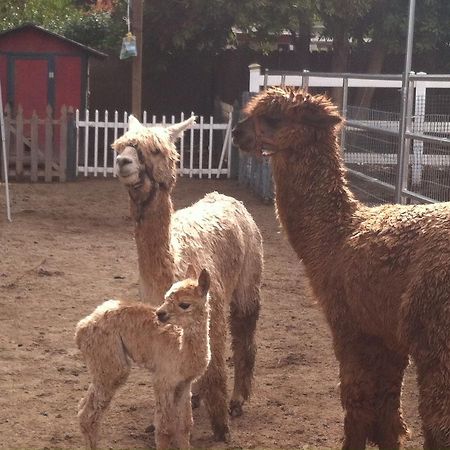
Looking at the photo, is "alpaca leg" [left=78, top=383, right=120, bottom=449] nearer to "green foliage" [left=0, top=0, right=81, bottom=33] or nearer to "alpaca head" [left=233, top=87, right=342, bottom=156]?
"alpaca head" [left=233, top=87, right=342, bottom=156]

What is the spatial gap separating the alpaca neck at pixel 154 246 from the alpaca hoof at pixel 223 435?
37.0 inches

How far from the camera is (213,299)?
210 inches

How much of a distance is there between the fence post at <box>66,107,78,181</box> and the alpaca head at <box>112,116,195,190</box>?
11220 mm

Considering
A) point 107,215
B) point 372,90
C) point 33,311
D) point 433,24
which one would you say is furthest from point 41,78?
point 33,311

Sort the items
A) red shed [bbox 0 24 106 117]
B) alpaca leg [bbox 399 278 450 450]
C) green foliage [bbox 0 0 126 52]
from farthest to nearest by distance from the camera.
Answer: green foliage [bbox 0 0 126 52] < red shed [bbox 0 24 106 117] < alpaca leg [bbox 399 278 450 450]

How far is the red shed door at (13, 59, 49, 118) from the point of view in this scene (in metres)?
17.4

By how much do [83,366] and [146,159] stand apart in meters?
2.11

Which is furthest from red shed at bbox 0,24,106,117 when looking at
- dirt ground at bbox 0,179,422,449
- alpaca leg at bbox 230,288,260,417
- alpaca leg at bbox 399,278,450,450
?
alpaca leg at bbox 399,278,450,450

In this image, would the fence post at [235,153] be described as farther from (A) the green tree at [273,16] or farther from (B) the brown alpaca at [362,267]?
(B) the brown alpaca at [362,267]

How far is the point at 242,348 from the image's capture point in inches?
240

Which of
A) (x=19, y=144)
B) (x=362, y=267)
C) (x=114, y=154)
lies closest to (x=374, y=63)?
(x=114, y=154)

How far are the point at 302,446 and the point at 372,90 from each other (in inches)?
583

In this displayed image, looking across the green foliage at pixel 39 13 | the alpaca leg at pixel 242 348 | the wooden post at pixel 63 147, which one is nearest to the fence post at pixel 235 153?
the wooden post at pixel 63 147

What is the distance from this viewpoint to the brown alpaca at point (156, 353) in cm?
460
